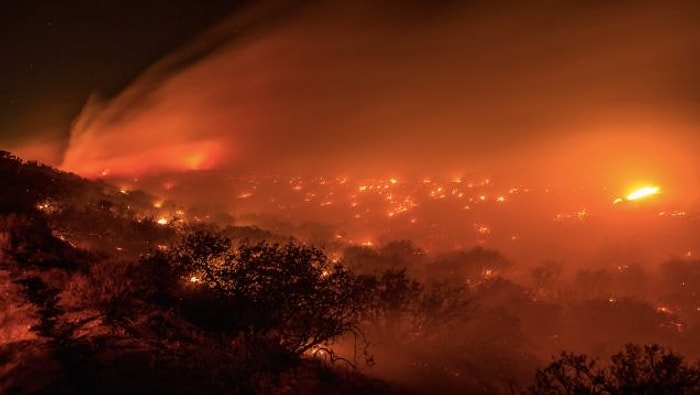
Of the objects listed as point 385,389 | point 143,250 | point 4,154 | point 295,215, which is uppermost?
point 295,215

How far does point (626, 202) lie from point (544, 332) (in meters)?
154

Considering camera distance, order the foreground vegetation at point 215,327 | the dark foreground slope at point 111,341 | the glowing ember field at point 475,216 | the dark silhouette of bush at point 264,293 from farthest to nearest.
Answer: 1. the glowing ember field at point 475,216
2. the dark silhouette of bush at point 264,293
3. the foreground vegetation at point 215,327
4. the dark foreground slope at point 111,341

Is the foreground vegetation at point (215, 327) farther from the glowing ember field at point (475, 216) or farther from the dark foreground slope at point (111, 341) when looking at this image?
the glowing ember field at point (475, 216)

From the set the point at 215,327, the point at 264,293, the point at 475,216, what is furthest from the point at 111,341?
the point at 475,216

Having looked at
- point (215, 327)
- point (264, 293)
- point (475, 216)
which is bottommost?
point (215, 327)

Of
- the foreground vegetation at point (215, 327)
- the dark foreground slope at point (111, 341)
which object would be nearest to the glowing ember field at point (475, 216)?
the foreground vegetation at point (215, 327)

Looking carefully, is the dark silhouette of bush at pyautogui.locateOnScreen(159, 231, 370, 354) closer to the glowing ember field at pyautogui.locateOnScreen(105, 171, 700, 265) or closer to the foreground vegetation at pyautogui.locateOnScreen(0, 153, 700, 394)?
the foreground vegetation at pyautogui.locateOnScreen(0, 153, 700, 394)

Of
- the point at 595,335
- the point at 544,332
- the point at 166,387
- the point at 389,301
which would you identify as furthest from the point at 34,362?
the point at 595,335

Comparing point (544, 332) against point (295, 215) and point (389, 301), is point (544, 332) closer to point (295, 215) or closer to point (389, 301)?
point (389, 301)

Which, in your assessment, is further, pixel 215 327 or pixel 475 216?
pixel 475 216

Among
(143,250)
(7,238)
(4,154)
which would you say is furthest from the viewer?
(4,154)

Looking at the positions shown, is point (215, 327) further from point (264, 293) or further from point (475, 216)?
point (475, 216)

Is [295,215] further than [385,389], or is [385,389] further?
[295,215]

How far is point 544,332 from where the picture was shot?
227ft
